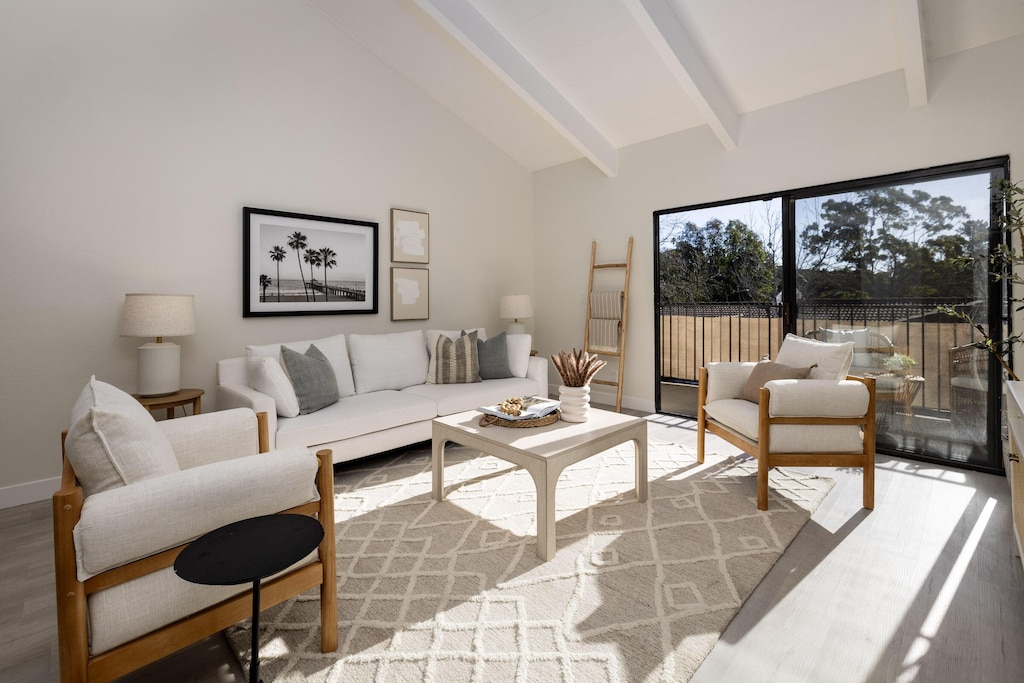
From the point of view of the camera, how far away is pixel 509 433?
8.36ft

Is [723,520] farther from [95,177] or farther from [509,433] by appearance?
[95,177]

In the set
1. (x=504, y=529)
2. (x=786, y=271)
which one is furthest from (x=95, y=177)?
(x=786, y=271)

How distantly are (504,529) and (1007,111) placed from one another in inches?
150

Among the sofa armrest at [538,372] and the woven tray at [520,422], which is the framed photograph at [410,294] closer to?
the sofa armrest at [538,372]

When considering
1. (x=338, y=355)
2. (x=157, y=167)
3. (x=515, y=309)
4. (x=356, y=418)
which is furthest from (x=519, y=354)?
(x=157, y=167)

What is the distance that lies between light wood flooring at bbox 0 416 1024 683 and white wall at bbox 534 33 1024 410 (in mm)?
2266

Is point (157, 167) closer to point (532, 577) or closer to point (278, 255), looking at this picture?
point (278, 255)

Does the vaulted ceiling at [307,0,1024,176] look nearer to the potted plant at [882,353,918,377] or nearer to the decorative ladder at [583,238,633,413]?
the decorative ladder at [583,238,633,413]

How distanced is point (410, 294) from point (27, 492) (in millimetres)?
2845

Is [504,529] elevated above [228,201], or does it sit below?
below

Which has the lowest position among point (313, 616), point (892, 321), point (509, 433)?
point (313, 616)

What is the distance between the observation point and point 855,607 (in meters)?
1.81

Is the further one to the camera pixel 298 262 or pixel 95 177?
pixel 298 262

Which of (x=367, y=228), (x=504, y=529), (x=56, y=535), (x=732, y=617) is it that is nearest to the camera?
(x=56, y=535)
